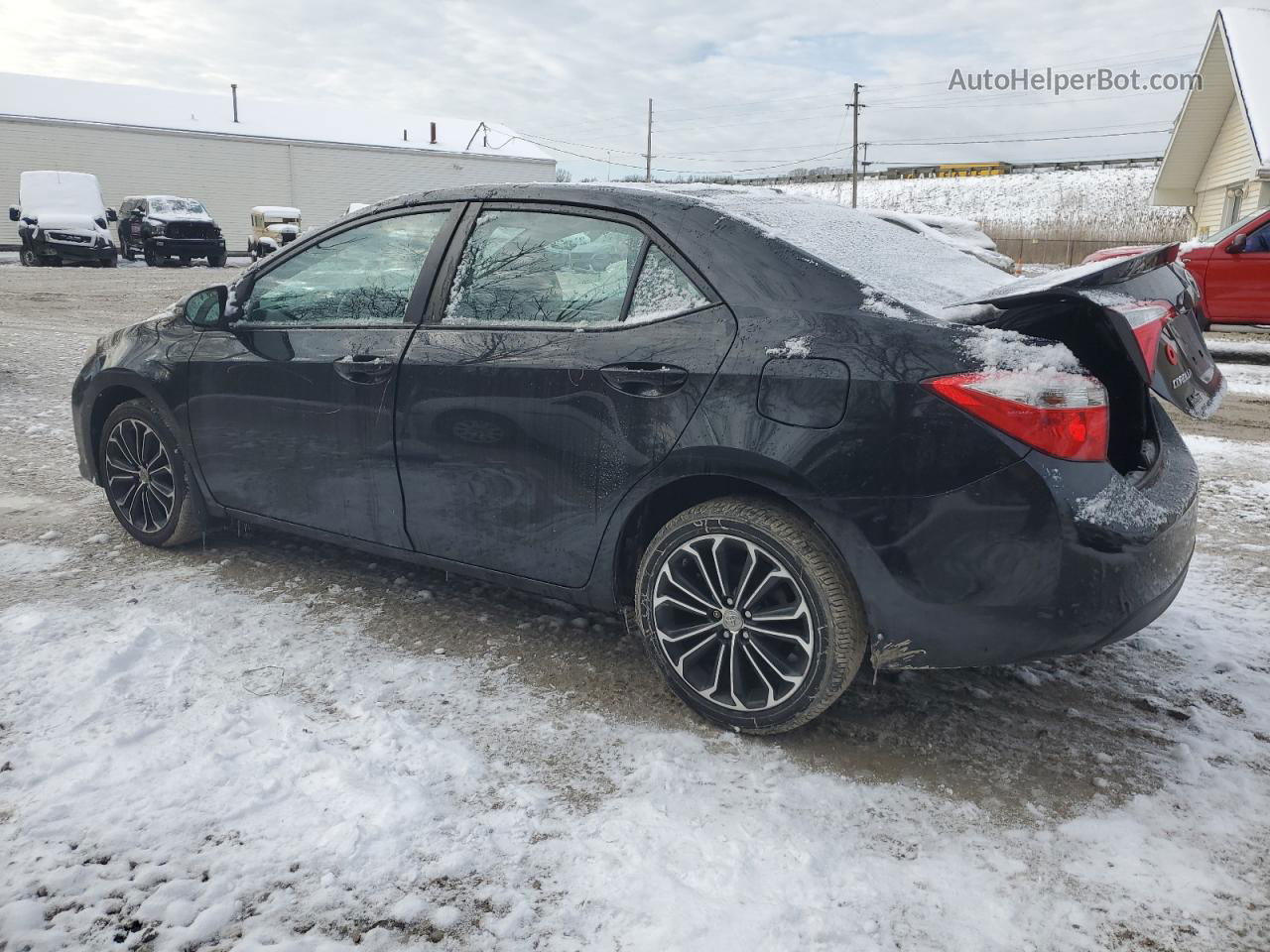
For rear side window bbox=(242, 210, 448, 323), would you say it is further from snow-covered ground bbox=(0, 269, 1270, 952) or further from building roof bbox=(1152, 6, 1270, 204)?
building roof bbox=(1152, 6, 1270, 204)

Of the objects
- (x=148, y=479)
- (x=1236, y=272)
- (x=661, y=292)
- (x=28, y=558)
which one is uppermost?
(x=1236, y=272)

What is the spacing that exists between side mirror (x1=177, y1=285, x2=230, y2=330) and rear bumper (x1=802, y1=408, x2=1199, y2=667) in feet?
9.21

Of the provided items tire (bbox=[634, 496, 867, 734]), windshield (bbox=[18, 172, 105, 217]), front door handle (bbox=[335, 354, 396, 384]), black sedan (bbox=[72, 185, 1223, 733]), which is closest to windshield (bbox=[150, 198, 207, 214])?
windshield (bbox=[18, 172, 105, 217])

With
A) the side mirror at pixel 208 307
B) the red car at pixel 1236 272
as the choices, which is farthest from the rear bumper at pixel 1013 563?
the red car at pixel 1236 272

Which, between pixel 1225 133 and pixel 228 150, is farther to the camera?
pixel 228 150

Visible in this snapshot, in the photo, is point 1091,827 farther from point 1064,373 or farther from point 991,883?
point 1064,373

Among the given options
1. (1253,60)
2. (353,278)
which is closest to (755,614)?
(353,278)

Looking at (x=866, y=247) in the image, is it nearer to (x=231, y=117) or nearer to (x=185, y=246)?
(x=185, y=246)

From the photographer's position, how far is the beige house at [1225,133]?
69.4 ft

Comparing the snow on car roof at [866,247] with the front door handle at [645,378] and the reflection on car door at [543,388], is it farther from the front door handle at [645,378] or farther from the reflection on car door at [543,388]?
the front door handle at [645,378]

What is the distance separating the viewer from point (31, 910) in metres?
A: 2.09

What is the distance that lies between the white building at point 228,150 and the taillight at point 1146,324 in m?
45.2

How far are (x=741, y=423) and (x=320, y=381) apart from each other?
5.78 ft

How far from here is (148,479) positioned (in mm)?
4344
